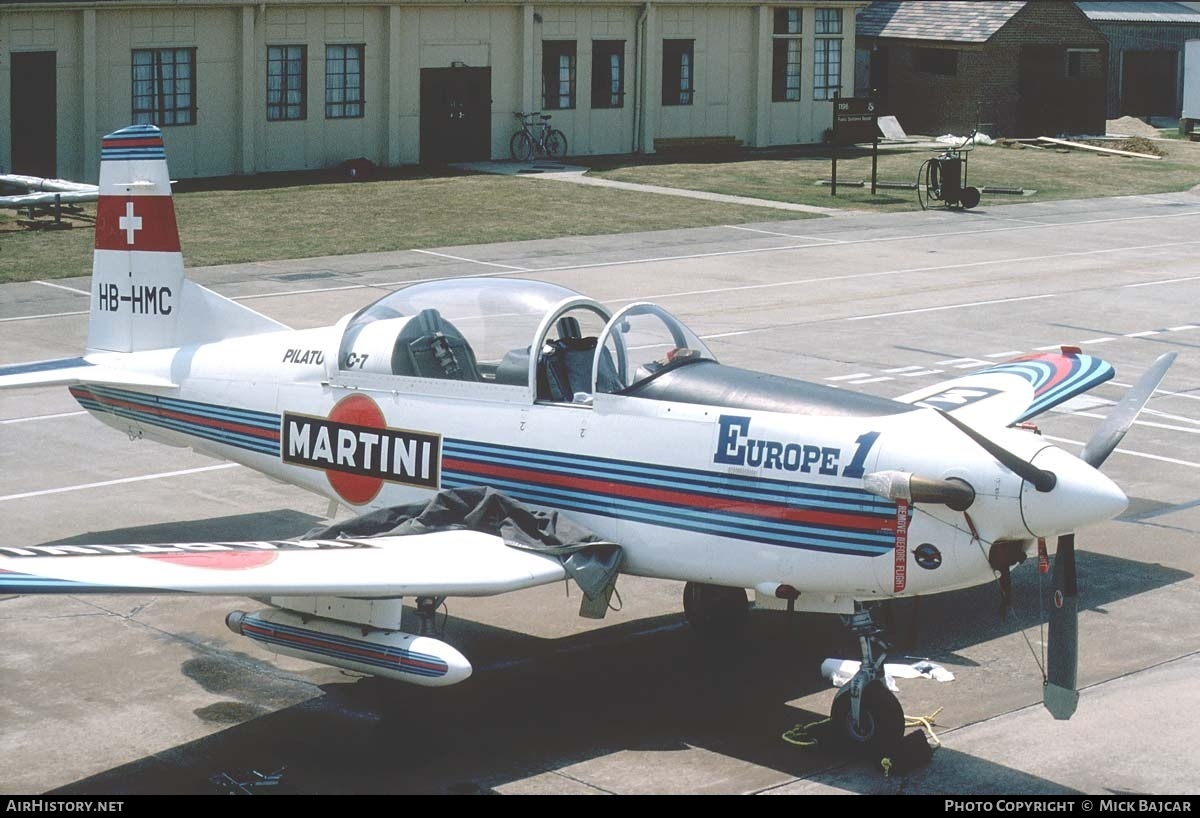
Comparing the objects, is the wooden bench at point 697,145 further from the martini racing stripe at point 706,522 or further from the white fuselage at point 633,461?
the martini racing stripe at point 706,522

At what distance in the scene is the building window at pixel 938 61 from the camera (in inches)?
2112

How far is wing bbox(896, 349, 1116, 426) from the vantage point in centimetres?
1323

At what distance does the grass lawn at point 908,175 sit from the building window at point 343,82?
6.03 m

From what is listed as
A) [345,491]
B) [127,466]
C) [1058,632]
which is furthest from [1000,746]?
[127,466]

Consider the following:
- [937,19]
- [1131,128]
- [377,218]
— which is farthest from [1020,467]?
[1131,128]

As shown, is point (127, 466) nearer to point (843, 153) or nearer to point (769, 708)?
point (769, 708)

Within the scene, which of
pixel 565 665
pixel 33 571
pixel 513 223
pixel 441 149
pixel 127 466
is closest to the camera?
pixel 33 571

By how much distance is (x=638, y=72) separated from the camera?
Answer: 150ft

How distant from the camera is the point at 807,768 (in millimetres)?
9625

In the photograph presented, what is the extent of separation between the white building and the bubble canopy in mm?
26465

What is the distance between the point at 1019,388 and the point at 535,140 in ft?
103

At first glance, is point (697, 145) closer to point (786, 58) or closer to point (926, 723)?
point (786, 58)

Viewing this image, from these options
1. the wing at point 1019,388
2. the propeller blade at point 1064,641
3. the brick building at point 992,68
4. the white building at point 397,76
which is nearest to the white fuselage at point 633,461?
the propeller blade at point 1064,641
